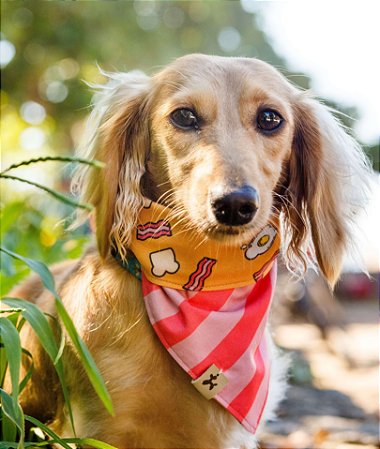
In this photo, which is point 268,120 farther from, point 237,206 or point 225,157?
point 237,206

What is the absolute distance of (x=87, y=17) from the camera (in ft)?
21.1

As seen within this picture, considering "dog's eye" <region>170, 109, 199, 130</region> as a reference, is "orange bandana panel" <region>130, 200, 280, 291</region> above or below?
below

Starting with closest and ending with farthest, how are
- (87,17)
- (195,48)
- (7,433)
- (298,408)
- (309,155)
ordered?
(7,433) < (309,155) < (298,408) < (87,17) < (195,48)

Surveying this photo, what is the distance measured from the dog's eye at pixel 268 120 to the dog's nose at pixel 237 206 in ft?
1.35

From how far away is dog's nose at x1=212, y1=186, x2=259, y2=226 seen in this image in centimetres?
183

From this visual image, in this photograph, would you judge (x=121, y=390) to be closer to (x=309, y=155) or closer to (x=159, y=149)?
(x=159, y=149)

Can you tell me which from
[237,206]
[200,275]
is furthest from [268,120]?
[200,275]

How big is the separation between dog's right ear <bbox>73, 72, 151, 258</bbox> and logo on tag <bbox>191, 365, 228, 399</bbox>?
0.50 meters

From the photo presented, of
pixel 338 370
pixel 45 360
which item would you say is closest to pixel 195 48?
pixel 338 370

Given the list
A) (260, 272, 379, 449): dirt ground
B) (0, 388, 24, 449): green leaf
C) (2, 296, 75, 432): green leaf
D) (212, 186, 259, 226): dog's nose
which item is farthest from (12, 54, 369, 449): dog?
(260, 272, 379, 449): dirt ground

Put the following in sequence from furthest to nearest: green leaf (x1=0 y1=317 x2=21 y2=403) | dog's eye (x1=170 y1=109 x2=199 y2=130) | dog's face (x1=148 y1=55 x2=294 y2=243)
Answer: dog's eye (x1=170 y1=109 x2=199 y2=130) → dog's face (x1=148 y1=55 x2=294 y2=243) → green leaf (x1=0 y1=317 x2=21 y2=403)

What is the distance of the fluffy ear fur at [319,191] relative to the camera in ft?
7.82

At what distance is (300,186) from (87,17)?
4.66 m

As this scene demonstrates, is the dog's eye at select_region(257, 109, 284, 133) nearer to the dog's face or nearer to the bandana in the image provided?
the dog's face
